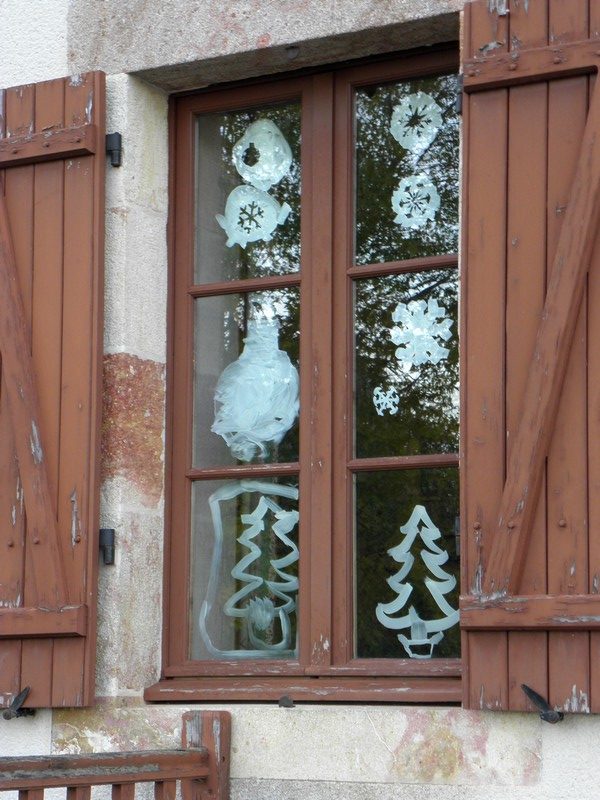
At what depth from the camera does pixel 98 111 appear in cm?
416

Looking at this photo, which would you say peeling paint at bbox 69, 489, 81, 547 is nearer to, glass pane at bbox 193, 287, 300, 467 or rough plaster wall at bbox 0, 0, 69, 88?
glass pane at bbox 193, 287, 300, 467

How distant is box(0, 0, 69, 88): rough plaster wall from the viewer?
436 centimetres

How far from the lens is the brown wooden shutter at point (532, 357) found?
3.38 meters

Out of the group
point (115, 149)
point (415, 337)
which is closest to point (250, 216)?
point (115, 149)

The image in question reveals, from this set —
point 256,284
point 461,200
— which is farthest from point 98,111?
point 461,200

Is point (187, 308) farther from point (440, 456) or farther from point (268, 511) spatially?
point (440, 456)

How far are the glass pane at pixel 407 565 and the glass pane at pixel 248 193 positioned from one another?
28.9 inches

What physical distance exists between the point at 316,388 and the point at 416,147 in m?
0.71

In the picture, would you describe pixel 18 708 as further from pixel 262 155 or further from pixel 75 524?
pixel 262 155

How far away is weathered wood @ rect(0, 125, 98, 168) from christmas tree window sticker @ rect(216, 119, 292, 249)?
446 mm

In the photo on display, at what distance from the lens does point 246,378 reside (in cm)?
Result: 423

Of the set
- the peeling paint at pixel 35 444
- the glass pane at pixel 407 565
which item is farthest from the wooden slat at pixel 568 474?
the peeling paint at pixel 35 444

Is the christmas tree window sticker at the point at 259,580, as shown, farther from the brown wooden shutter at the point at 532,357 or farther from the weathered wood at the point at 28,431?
the brown wooden shutter at the point at 532,357

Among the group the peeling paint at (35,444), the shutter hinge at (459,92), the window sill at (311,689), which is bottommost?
the window sill at (311,689)
